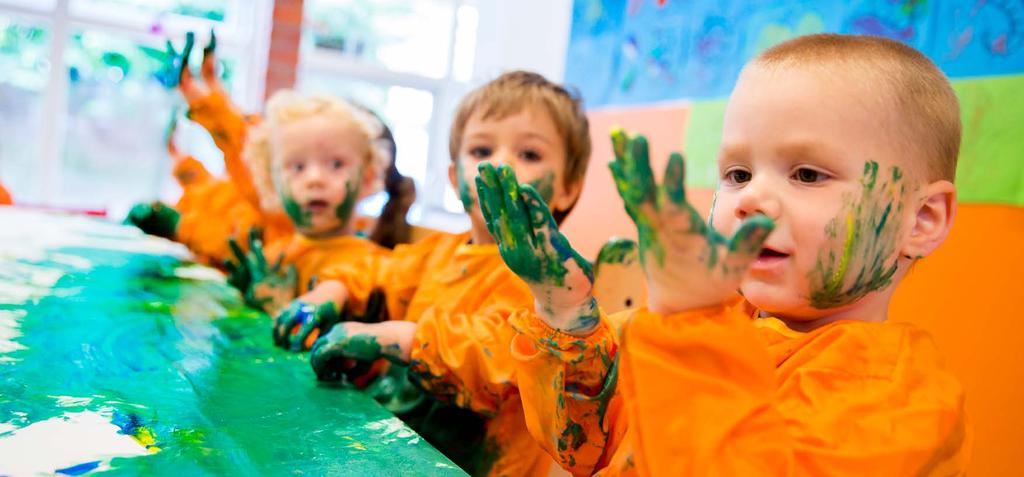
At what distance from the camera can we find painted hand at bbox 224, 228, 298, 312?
5.17 feet

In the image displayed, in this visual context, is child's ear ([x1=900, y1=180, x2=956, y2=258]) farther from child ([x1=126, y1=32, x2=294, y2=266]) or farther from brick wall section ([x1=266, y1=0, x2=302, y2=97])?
brick wall section ([x1=266, y1=0, x2=302, y2=97])

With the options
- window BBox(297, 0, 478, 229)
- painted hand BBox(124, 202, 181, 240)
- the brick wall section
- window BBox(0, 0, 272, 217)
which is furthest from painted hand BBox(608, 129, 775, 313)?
window BBox(297, 0, 478, 229)

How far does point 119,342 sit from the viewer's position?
0.97m

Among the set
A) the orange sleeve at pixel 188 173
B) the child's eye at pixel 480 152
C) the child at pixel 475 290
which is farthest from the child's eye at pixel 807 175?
the orange sleeve at pixel 188 173

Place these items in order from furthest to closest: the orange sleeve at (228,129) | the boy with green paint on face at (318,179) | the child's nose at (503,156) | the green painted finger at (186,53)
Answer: the orange sleeve at (228,129)
the green painted finger at (186,53)
the boy with green paint on face at (318,179)
the child's nose at (503,156)

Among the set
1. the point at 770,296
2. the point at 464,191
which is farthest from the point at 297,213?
the point at 770,296

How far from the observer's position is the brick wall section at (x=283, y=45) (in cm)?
468

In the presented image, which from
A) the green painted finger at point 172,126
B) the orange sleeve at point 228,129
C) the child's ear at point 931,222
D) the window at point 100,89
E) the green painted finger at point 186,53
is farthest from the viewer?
the window at point 100,89

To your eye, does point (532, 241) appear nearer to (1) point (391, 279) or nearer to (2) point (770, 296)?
(2) point (770, 296)

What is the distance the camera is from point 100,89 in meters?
5.10

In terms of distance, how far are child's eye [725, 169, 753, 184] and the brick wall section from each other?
14.3ft

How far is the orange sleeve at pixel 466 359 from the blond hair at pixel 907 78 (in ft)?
1.74

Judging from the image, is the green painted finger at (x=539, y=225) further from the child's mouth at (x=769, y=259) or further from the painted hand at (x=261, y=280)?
the painted hand at (x=261, y=280)

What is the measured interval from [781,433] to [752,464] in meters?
0.04
